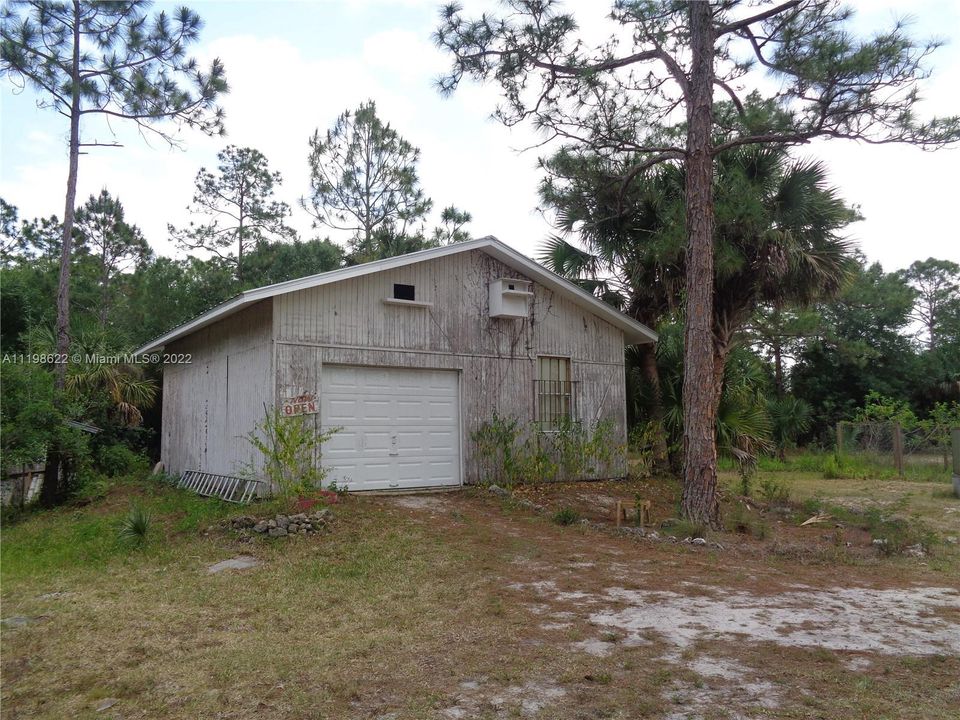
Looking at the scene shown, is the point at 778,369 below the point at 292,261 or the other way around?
below

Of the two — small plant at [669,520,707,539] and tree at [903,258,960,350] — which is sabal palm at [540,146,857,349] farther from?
tree at [903,258,960,350]

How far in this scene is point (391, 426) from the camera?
12062mm

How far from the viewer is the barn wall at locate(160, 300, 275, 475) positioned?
1148 centimetres

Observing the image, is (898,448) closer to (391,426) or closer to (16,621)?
(391,426)

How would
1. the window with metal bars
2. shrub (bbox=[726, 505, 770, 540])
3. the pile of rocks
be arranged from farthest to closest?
the window with metal bars → shrub (bbox=[726, 505, 770, 540]) → the pile of rocks

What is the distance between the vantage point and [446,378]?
42.0 feet

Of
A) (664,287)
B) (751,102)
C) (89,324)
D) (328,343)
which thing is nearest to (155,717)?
(328,343)

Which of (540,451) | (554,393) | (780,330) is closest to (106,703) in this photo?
(540,451)

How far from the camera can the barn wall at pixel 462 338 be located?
37.1ft

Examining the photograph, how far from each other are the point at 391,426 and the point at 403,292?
2.28m

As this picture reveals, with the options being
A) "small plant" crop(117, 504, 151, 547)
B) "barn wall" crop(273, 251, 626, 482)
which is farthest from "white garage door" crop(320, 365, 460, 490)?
"small plant" crop(117, 504, 151, 547)

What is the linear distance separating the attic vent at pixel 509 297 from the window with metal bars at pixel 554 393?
1139mm

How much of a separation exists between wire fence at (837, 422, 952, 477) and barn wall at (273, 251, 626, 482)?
910cm

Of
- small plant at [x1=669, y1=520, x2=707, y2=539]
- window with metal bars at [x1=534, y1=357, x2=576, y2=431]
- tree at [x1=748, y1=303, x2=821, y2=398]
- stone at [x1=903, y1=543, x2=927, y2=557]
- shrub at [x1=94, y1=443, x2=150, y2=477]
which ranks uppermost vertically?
tree at [x1=748, y1=303, x2=821, y2=398]
